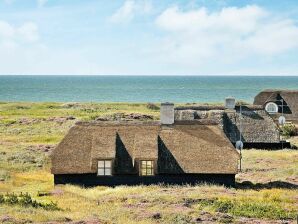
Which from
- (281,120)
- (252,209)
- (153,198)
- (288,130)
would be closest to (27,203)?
(153,198)

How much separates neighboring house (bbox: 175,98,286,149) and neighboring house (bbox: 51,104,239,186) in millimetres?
16328

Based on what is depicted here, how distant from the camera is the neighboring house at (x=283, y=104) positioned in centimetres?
6481


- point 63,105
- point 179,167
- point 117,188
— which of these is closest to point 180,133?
point 179,167

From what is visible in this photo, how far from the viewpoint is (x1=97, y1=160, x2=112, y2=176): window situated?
31078mm

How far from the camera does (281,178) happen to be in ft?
113

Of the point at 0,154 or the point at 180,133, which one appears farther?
the point at 0,154

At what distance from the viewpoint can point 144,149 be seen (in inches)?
1238

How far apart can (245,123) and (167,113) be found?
17.7 meters

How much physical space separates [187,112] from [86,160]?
68.2 feet

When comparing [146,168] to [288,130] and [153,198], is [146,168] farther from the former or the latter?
[288,130]

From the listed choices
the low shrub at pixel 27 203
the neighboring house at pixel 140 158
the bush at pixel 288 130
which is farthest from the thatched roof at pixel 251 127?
the low shrub at pixel 27 203

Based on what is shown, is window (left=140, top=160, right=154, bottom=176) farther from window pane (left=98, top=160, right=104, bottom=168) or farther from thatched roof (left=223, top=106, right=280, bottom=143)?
thatched roof (left=223, top=106, right=280, bottom=143)

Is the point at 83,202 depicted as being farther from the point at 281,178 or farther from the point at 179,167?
the point at 281,178

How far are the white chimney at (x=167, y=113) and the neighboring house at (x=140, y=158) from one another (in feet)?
3.41
